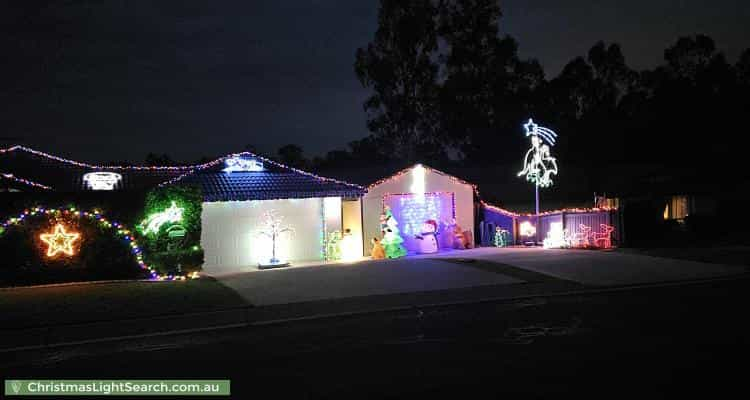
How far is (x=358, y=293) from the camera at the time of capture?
567 inches

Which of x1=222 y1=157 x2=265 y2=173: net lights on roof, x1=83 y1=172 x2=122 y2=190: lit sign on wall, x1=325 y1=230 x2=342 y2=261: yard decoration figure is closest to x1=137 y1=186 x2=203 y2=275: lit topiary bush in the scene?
x1=222 y1=157 x2=265 y2=173: net lights on roof

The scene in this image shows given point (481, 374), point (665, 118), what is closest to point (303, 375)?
point (481, 374)

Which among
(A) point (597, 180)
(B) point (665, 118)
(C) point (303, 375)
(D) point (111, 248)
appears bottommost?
(C) point (303, 375)

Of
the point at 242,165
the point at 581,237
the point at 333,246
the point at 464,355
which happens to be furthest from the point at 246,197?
the point at 464,355

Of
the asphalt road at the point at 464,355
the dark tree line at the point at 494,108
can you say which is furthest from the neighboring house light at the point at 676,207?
the asphalt road at the point at 464,355

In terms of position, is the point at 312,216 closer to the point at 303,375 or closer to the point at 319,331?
the point at 319,331

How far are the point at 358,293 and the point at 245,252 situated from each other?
25.5 feet

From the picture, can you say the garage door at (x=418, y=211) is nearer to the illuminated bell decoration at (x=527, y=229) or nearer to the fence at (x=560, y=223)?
the fence at (x=560, y=223)

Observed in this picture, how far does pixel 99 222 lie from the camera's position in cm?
1677

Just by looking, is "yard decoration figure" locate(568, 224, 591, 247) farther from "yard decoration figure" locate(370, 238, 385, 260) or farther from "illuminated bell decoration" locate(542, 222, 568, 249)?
"yard decoration figure" locate(370, 238, 385, 260)

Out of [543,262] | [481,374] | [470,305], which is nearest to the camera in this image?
[481,374]

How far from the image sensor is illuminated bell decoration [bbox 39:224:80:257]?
16062 millimetres

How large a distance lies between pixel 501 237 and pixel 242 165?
987 centimetres

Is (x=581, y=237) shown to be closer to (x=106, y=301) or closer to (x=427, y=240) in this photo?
(x=427, y=240)
